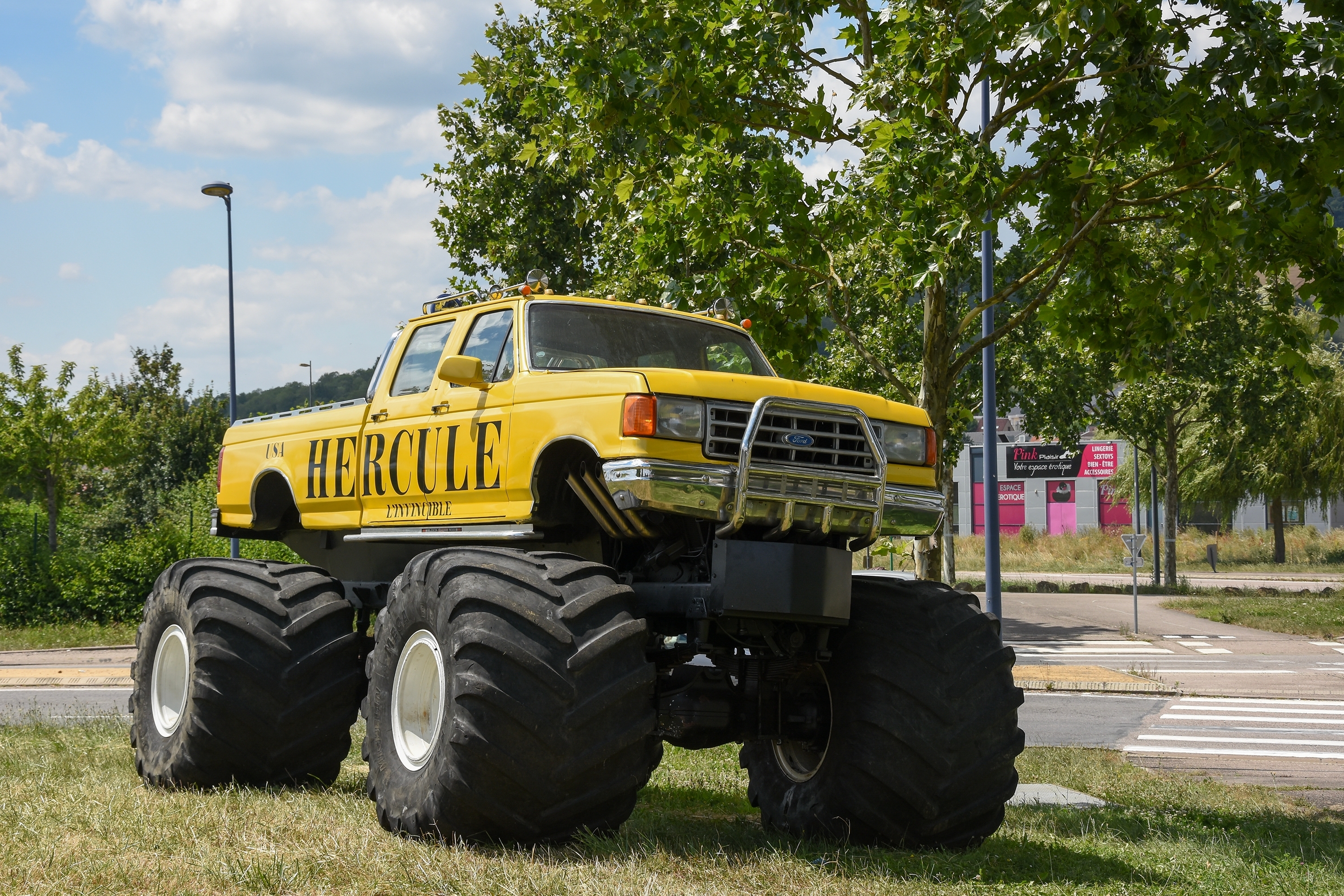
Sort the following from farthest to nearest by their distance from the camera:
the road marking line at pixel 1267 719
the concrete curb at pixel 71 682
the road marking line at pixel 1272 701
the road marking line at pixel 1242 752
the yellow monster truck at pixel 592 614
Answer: the concrete curb at pixel 71 682, the road marking line at pixel 1272 701, the road marking line at pixel 1267 719, the road marking line at pixel 1242 752, the yellow monster truck at pixel 592 614

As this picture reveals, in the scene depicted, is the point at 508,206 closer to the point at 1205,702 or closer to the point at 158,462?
the point at 1205,702

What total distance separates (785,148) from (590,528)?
638cm

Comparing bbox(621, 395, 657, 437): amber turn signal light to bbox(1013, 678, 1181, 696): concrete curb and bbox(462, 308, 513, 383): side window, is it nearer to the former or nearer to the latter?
bbox(462, 308, 513, 383): side window

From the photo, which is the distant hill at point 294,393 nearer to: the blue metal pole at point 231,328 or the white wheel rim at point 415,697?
the blue metal pole at point 231,328

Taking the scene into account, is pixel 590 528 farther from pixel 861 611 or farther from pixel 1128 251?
pixel 1128 251

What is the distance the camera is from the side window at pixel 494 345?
7355 millimetres

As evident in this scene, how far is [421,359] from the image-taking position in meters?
8.20

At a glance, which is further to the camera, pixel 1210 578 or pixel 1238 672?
pixel 1210 578

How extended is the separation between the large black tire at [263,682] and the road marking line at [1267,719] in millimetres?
12920

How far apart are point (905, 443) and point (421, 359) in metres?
3.06

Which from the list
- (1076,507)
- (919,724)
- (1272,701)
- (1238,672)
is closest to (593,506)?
(919,724)

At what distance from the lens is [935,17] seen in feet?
34.9

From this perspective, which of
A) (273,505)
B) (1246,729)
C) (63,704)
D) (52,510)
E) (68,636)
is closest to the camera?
(273,505)

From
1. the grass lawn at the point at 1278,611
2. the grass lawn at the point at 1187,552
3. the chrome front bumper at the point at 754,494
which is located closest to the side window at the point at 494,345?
the chrome front bumper at the point at 754,494
